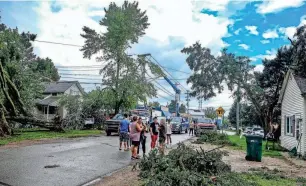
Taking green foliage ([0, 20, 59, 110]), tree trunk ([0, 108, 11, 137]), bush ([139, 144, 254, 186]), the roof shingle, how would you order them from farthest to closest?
the roof shingle < green foliage ([0, 20, 59, 110]) < tree trunk ([0, 108, 11, 137]) < bush ([139, 144, 254, 186])

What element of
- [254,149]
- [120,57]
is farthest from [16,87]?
[254,149]

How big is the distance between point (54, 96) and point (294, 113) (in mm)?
43611

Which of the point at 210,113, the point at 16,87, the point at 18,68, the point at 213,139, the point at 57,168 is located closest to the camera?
the point at 57,168

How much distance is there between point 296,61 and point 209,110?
111984mm

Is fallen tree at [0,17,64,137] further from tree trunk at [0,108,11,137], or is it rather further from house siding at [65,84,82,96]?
house siding at [65,84,82,96]

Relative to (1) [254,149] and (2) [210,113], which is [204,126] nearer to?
(1) [254,149]

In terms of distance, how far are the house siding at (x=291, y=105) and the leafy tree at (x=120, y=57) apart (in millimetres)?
21583

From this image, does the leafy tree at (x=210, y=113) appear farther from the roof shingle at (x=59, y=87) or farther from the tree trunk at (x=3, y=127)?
the tree trunk at (x=3, y=127)

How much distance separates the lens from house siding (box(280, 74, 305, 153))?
2036 centimetres

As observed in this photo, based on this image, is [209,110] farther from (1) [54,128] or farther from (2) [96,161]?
(2) [96,161]

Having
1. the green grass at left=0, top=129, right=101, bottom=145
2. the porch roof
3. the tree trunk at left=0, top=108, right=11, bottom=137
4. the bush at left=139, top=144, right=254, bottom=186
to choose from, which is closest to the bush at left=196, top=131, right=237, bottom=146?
the green grass at left=0, top=129, right=101, bottom=145

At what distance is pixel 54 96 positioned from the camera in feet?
188

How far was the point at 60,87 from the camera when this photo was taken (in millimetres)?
59312

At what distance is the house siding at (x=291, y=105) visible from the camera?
20359 mm
